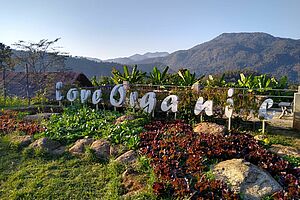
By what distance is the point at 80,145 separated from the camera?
19.8 feet

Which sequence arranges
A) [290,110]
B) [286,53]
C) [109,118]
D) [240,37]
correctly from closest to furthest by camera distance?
[109,118]
[290,110]
[286,53]
[240,37]

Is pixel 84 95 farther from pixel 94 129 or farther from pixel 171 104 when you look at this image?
pixel 94 129

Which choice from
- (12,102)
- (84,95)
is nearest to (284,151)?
(84,95)

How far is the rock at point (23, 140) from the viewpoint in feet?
21.2

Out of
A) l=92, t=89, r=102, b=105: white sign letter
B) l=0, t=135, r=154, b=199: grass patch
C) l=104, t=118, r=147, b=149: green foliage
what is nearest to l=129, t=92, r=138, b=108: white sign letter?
l=92, t=89, r=102, b=105: white sign letter

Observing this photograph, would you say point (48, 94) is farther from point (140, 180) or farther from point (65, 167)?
point (140, 180)

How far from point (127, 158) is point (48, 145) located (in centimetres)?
192

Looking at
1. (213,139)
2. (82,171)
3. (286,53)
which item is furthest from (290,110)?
(286,53)

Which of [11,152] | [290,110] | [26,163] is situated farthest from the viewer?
[290,110]

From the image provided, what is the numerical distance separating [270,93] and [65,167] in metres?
9.62

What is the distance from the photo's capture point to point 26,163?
5680mm

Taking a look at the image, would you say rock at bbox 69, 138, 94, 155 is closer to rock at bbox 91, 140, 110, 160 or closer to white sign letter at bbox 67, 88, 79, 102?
rock at bbox 91, 140, 110, 160

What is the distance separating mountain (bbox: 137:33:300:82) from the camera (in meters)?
67.4

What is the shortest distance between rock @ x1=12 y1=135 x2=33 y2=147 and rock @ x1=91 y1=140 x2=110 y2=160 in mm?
1629
